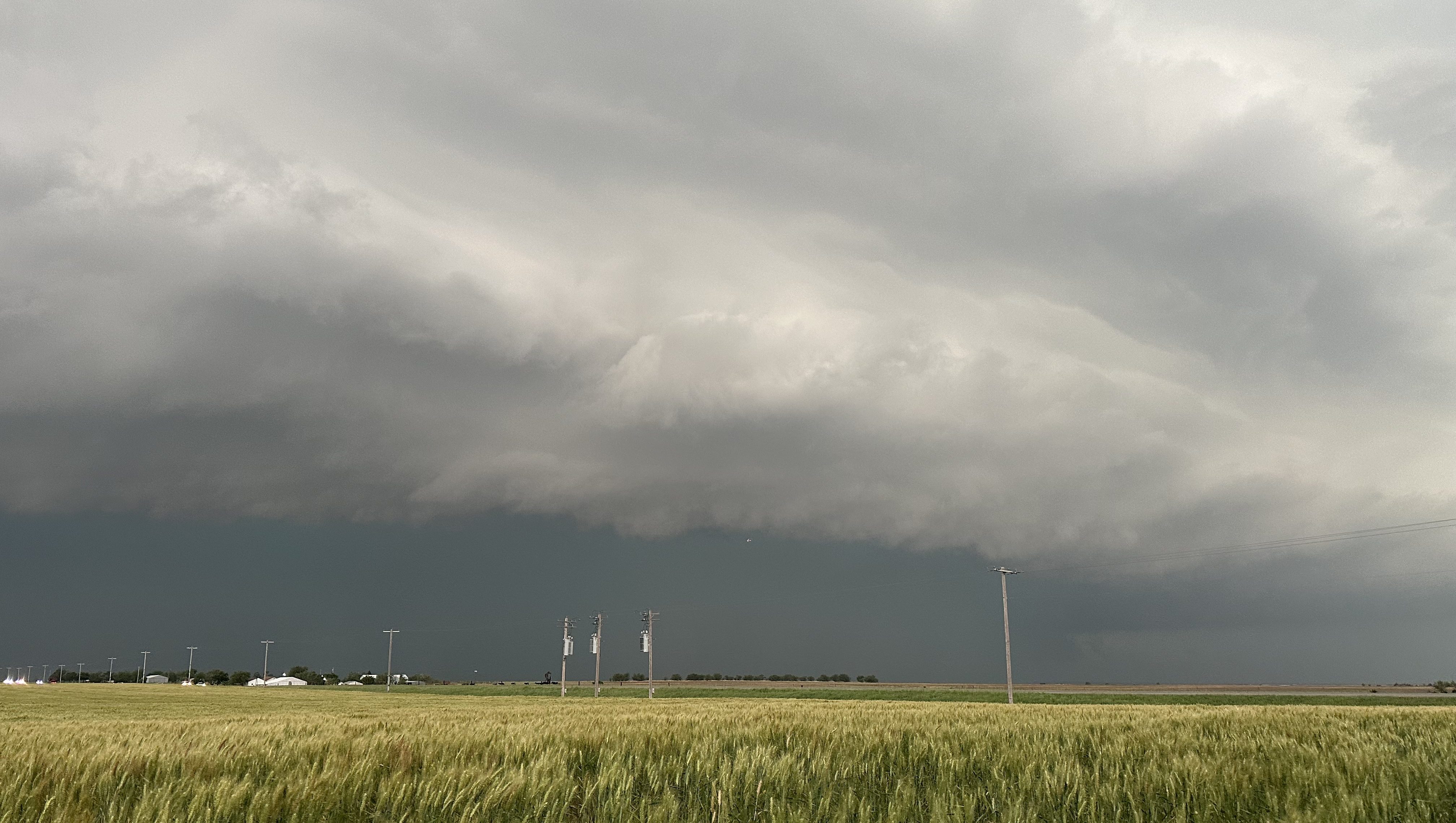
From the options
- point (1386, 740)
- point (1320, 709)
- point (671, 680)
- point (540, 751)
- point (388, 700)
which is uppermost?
point (540, 751)

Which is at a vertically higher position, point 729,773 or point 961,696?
point 729,773

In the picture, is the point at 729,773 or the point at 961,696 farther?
the point at 961,696

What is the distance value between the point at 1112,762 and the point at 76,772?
8.36m

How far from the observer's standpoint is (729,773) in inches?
243

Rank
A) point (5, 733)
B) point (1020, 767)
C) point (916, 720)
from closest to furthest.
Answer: point (1020, 767) < point (5, 733) < point (916, 720)

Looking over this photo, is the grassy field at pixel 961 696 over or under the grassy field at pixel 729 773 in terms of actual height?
under

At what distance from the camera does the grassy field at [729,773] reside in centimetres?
504

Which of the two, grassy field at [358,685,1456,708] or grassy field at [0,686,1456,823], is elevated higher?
grassy field at [0,686,1456,823]

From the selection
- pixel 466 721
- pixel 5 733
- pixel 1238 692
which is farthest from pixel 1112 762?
pixel 1238 692

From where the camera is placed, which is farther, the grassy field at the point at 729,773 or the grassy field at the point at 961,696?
the grassy field at the point at 961,696

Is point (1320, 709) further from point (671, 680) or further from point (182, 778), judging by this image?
point (671, 680)

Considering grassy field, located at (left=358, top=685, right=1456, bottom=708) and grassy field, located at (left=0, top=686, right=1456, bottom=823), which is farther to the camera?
grassy field, located at (left=358, top=685, right=1456, bottom=708)

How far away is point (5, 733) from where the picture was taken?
11820 mm

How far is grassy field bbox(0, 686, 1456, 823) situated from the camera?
5.04 meters
